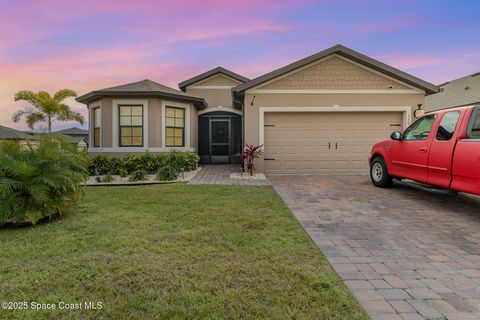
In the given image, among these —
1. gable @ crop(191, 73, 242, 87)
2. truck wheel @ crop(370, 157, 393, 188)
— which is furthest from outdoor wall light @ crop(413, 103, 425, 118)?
gable @ crop(191, 73, 242, 87)

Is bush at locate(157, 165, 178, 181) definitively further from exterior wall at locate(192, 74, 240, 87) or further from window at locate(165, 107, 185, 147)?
exterior wall at locate(192, 74, 240, 87)

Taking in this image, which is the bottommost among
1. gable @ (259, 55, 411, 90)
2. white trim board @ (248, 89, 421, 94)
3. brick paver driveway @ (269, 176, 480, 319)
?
brick paver driveway @ (269, 176, 480, 319)

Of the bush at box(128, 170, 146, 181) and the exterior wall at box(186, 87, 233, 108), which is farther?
the exterior wall at box(186, 87, 233, 108)

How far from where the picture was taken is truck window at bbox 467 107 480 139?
509 centimetres

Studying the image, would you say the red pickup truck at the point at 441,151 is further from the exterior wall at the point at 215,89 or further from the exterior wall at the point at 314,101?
the exterior wall at the point at 215,89

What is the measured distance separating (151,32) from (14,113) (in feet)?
32.9

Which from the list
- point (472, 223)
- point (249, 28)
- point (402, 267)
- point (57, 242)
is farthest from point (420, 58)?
point (57, 242)

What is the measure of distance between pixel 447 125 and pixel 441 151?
56cm

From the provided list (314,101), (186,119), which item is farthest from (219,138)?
(314,101)

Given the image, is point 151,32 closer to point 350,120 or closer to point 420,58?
point 350,120

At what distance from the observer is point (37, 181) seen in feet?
14.5

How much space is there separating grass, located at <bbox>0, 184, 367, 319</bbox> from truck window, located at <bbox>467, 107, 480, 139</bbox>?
358cm

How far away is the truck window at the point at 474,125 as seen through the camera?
16.7ft

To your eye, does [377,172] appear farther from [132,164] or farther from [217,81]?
[217,81]
